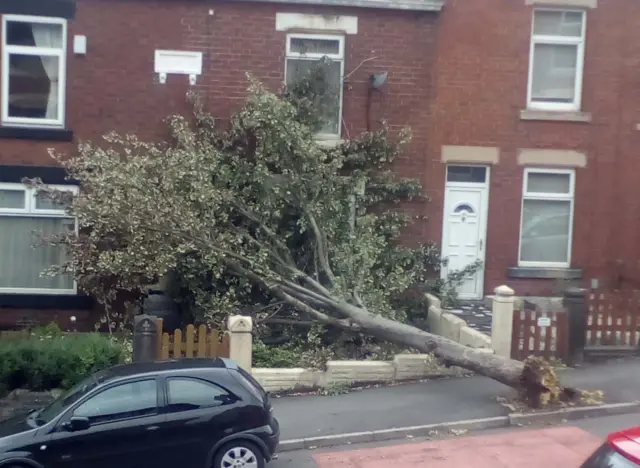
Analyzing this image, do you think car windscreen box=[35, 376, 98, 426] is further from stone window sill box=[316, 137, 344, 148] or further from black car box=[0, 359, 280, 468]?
stone window sill box=[316, 137, 344, 148]

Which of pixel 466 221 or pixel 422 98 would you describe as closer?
pixel 422 98

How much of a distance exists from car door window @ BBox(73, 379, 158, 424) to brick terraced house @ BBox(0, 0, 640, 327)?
701 cm

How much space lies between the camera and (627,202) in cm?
1583

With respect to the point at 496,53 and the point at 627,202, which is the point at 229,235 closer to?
the point at 496,53

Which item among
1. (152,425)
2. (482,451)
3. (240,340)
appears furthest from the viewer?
(240,340)

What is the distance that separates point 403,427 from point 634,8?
392 inches

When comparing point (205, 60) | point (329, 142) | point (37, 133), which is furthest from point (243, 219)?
point (37, 133)

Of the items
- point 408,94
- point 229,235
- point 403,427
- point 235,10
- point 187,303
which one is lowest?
point 403,427

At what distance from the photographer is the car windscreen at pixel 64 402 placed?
832cm

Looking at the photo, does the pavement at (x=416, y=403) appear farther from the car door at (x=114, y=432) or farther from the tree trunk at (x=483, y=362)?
the car door at (x=114, y=432)

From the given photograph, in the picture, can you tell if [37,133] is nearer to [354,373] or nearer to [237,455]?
[354,373]

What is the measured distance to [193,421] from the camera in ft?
27.3

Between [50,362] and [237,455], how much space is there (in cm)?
443

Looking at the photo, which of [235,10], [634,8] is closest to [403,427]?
[235,10]
